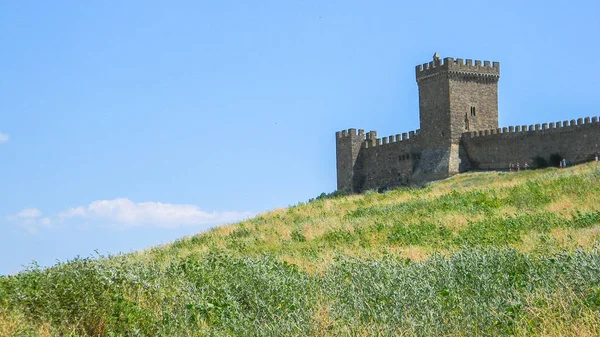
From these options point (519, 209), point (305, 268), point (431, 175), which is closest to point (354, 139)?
point (431, 175)

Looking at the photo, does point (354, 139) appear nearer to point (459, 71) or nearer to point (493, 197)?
point (459, 71)

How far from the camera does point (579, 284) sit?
906 cm

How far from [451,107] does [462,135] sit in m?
1.78

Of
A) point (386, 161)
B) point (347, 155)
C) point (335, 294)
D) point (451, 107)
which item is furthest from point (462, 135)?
point (335, 294)

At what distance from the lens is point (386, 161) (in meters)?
48.7

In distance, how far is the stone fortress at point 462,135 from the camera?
41.9m

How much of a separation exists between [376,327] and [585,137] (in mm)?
34558

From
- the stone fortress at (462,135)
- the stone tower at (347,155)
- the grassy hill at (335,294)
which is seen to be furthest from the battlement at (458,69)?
the grassy hill at (335,294)

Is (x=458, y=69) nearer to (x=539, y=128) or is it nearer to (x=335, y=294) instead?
(x=539, y=128)

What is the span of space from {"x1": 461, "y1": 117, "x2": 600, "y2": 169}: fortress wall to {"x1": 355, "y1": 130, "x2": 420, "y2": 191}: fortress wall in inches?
144

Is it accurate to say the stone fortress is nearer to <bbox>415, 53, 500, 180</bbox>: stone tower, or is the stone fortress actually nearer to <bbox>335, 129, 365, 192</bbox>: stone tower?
<bbox>415, 53, 500, 180</bbox>: stone tower

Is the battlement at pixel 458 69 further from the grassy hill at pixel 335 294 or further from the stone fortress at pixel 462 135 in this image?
the grassy hill at pixel 335 294

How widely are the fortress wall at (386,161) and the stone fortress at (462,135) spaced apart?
0.06 meters

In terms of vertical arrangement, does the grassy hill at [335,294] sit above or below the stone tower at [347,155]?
below
